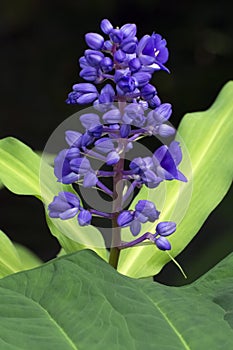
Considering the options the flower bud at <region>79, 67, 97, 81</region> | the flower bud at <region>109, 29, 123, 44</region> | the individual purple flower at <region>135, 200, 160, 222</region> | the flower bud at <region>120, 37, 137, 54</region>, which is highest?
the flower bud at <region>109, 29, 123, 44</region>

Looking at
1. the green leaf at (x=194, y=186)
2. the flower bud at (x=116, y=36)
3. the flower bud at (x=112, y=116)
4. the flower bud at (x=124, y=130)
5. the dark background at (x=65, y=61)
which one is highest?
the flower bud at (x=116, y=36)

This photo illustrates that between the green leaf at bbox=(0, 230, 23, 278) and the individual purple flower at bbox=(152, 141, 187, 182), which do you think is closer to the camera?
the individual purple flower at bbox=(152, 141, 187, 182)

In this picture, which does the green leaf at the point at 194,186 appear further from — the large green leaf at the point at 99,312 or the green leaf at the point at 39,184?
the large green leaf at the point at 99,312

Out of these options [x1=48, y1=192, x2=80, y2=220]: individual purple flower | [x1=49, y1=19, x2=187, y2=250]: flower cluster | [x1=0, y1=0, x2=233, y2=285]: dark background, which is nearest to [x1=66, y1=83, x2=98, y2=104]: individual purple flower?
[x1=49, y1=19, x2=187, y2=250]: flower cluster

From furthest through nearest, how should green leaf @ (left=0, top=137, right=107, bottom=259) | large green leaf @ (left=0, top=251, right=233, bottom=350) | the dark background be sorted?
the dark background < green leaf @ (left=0, top=137, right=107, bottom=259) < large green leaf @ (left=0, top=251, right=233, bottom=350)

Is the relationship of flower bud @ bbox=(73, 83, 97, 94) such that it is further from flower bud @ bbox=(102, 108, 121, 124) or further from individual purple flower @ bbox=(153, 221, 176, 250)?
individual purple flower @ bbox=(153, 221, 176, 250)

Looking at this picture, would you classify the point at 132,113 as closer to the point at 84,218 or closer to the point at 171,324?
the point at 84,218

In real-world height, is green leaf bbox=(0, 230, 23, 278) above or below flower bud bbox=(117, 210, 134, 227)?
below

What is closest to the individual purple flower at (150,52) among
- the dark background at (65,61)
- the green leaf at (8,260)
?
the green leaf at (8,260)

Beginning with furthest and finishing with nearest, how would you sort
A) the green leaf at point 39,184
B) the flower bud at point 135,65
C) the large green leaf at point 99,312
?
the green leaf at point 39,184 < the flower bud at point 135,65 < the large green leaf at point 99,312
